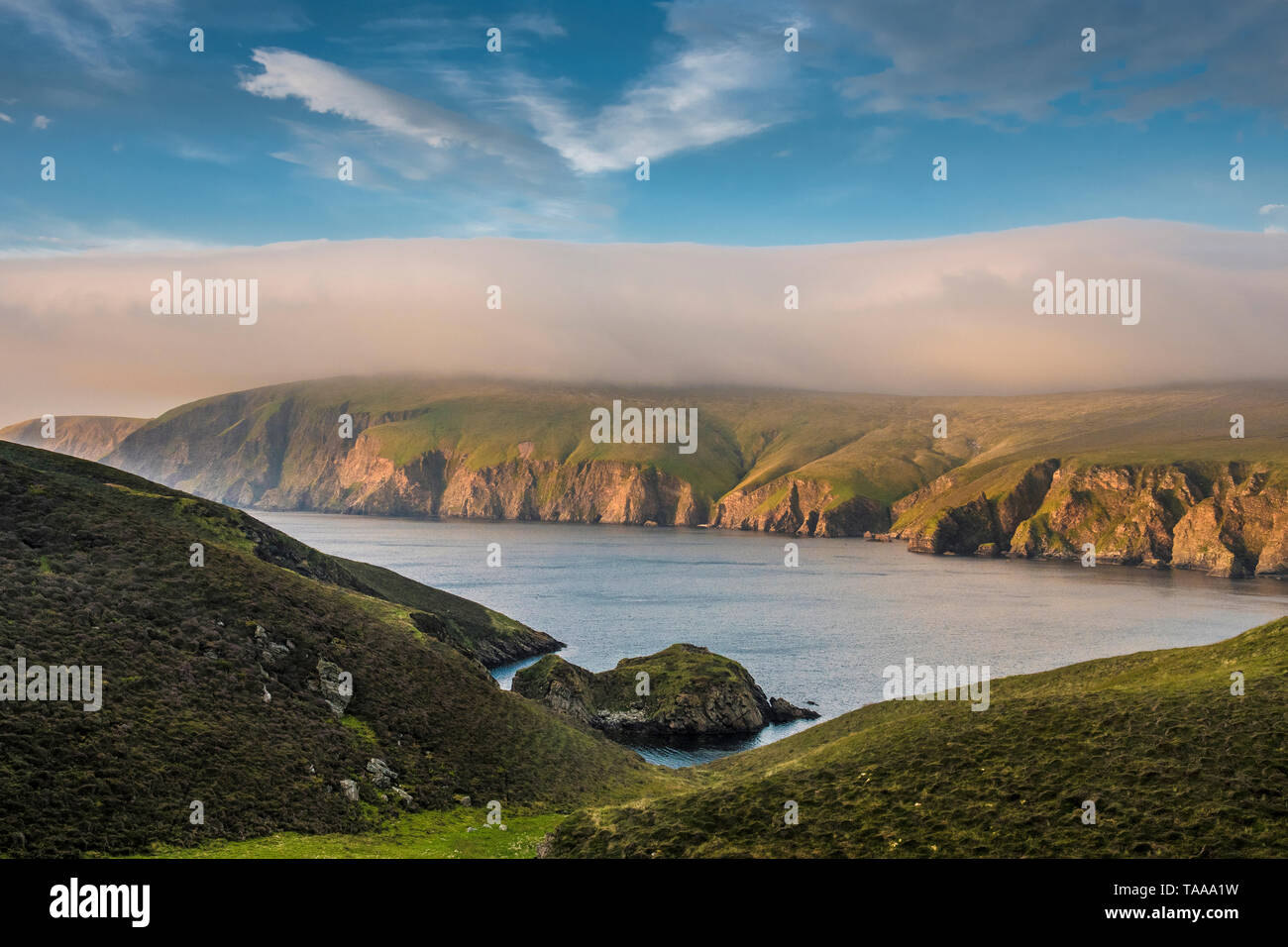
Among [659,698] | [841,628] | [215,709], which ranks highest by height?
[215,709]

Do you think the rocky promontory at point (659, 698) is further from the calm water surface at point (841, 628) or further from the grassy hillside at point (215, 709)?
the grassy hillside at point (215, 709)

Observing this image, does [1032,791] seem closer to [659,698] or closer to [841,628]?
[659,698]

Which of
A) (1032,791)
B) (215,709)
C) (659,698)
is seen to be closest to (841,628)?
(659,698)

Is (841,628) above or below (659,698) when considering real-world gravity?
below

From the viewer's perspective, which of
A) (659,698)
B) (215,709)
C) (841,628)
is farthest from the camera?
(841,628)

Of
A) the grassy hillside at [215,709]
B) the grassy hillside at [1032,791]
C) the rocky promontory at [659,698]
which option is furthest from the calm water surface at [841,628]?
the grassy hillside at [1032,791]
